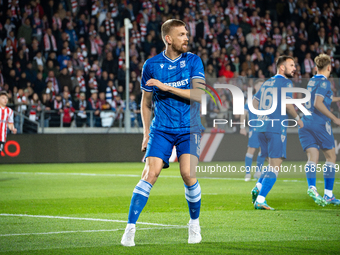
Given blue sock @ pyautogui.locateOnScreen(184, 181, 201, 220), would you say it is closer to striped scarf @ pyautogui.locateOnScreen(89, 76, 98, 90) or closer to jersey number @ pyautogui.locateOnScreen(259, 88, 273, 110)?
jersey number @ pyautogui.locateOnScreen(259, 88, 273, 110)

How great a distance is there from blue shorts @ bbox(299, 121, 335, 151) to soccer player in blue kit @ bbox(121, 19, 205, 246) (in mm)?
3496

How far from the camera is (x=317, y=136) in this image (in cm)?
797

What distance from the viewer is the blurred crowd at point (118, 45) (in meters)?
17.9

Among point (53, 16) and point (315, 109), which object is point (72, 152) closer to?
point (53, 16)

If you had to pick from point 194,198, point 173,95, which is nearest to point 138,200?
point 194,198

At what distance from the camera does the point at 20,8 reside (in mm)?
20203

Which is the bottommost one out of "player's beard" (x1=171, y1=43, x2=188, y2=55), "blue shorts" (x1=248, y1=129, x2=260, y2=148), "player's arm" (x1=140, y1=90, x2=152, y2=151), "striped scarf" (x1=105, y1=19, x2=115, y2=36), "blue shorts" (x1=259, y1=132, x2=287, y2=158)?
"blue shorts" (x1=248, y1=129, x2=260, y2=148)

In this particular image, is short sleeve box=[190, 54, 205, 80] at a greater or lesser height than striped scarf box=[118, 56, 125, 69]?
lesser

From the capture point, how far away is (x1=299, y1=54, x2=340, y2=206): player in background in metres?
7.86

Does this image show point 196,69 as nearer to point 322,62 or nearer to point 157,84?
point 157,84

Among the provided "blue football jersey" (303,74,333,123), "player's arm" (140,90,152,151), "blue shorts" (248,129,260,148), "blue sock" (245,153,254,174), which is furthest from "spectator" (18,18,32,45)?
"player's arm" (140,90,152,151)

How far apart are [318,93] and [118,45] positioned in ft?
45.0

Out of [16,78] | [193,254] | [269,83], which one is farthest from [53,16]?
[193,254]

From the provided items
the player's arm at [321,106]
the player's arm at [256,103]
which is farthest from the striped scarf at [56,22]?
the player's arm at [321,106]
